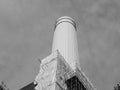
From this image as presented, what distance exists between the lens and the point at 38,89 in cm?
1204

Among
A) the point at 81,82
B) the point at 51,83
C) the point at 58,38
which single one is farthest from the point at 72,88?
the point at 58,38

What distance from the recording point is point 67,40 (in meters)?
16.6

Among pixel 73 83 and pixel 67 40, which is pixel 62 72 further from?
pixel 67 40

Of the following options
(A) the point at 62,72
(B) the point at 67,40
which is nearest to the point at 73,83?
(A) the point at 62,72

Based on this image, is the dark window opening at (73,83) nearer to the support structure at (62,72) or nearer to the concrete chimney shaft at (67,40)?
the support structure at (62,72)

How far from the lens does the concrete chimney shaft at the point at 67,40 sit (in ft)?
49.9

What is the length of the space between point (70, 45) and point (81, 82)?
373 centimetres

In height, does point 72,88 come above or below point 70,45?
below

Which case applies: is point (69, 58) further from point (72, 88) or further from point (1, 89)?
point (1, 89)

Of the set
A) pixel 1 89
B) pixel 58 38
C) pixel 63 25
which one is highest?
pixel 63 25

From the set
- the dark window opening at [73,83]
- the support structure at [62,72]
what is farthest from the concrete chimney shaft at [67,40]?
the dark window opening at [73,83]

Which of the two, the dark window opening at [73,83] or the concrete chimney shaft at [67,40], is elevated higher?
the concrete chimney shaft at [67,40]

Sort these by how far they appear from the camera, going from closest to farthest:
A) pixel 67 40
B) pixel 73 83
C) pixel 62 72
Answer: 1. pixel 62 72
2. pixel 73 83
3. pixel 67 40

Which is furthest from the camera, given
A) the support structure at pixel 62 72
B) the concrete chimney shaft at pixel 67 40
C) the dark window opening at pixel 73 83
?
the concrete chimney shaft at pixel 67 40
